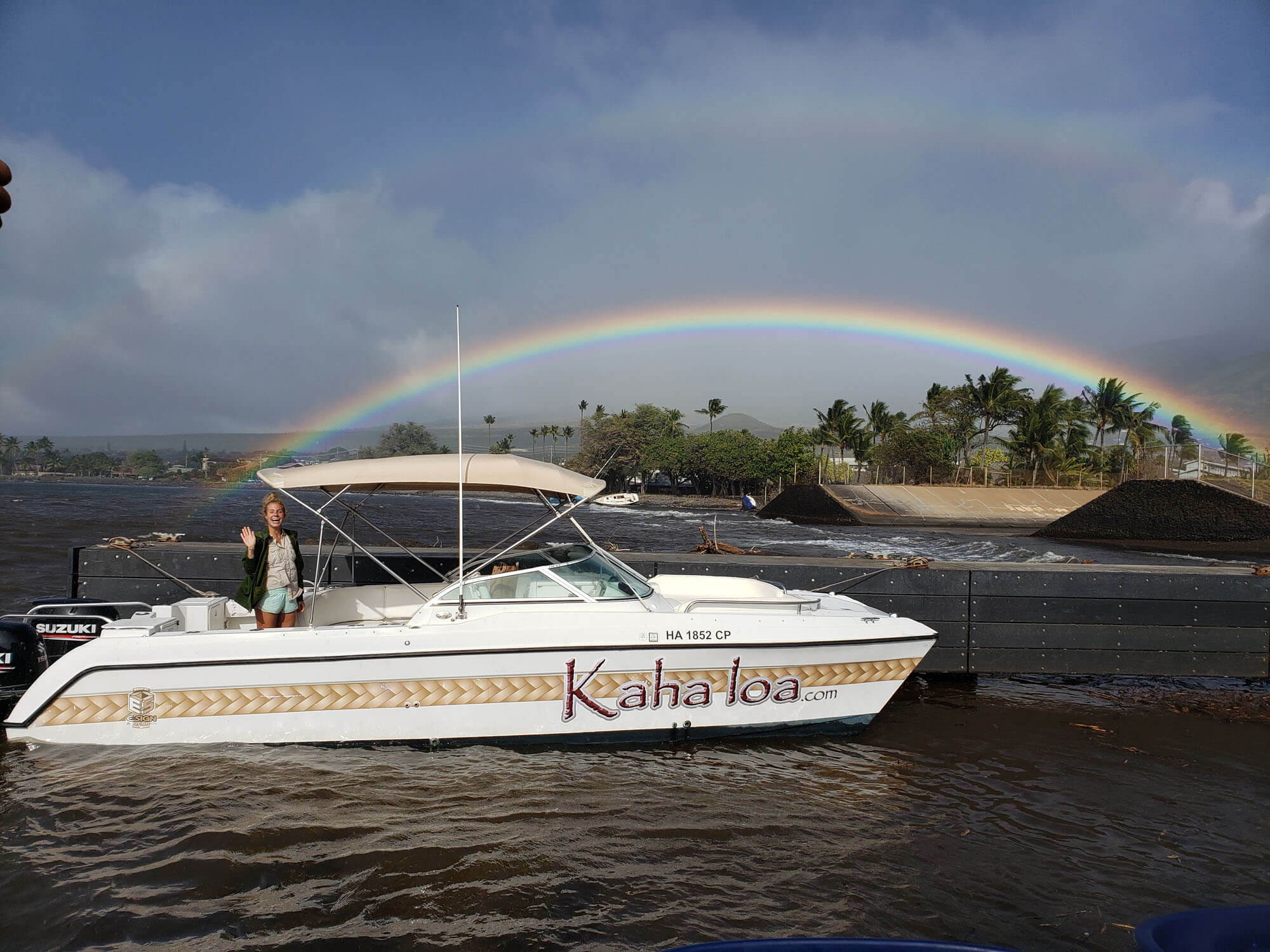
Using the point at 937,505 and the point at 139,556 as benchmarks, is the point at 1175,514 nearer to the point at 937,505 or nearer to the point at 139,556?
the point at 937,505

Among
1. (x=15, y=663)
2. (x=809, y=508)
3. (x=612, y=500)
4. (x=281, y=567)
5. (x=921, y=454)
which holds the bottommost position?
(x=15, y=663)

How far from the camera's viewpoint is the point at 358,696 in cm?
607

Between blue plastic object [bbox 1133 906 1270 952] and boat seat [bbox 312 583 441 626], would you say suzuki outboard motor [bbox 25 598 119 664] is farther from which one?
blue plastic object [bbox 1133 906 1270 952]

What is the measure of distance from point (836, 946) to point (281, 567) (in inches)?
228

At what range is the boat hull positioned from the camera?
582 centimetres

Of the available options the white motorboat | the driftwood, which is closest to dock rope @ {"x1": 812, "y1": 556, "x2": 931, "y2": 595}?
the white motorboat

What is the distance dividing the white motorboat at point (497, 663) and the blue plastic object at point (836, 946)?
395cm

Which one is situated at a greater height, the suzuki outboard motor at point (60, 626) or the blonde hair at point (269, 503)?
the blonde hair at point (269, 503)

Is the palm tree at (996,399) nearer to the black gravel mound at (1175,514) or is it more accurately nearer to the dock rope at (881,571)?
Result: the black gravel mound at (1175,514)

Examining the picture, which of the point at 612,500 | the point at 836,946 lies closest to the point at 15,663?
the point at 612,500

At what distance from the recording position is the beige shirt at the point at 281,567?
21.9ft

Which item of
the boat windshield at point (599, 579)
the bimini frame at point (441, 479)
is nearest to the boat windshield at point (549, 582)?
the boat windshield at point (599, 579)

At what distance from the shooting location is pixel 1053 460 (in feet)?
224

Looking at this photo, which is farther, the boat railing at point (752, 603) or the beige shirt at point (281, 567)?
the boat railing at point (752, 603)
